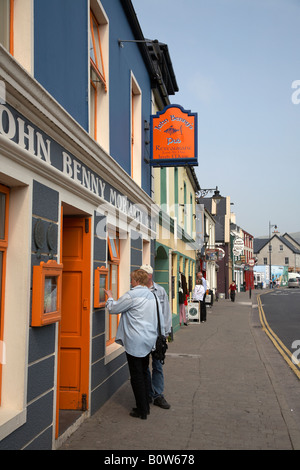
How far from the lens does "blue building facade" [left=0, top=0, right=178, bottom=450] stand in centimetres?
384

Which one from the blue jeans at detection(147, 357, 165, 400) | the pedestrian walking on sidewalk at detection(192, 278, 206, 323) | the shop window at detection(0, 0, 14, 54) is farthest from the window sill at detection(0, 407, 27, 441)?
A: the pedestrian walking on sidewalk at detection(192, 278, 206, 323)

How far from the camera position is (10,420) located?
3.56 m

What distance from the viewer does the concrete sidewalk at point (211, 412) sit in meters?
4.91

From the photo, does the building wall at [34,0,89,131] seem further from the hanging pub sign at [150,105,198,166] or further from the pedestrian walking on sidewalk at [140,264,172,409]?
the hanging pub sign at [150,105,198,166]

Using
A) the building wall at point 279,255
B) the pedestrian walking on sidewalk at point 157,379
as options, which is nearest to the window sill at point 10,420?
the pedestrian walking on sidewalk at point 157,379

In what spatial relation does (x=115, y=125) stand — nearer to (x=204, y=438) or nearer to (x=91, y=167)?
(x=91, y=167)

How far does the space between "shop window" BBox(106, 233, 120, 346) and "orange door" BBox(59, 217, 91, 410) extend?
4.05ft

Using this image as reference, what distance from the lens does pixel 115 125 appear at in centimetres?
743

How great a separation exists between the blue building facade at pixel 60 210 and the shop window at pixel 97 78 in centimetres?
2

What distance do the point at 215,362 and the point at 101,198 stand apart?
5.06 meters

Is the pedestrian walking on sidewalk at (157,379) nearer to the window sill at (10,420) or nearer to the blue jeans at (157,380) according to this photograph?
the blue jeans at (157,380)

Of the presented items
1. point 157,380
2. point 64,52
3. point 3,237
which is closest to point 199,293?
point 157,380
